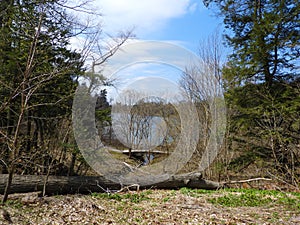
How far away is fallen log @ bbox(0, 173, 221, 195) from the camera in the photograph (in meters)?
4.08

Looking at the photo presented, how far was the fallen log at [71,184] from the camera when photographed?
13.4 feet

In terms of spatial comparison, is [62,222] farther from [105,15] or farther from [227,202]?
[105,15]

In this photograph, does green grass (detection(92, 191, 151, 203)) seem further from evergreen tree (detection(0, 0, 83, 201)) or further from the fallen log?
evergreen tree (detection(0, 0, 83, 201))

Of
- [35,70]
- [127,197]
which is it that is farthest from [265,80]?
[35,70]

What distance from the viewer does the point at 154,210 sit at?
3.68 metres

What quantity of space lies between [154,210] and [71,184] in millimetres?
1604

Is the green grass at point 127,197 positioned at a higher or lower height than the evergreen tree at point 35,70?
lower

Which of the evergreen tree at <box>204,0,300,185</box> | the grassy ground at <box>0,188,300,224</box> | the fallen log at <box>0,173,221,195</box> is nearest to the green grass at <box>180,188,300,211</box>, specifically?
the grassy ground at <box>0,188,300,224</box>

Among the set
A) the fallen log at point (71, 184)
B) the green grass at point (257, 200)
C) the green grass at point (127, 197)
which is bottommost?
the green grass at point (127, 197)

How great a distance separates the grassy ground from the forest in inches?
22.6

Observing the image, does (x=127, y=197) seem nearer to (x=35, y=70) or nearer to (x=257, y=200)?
(x=257, y=200)

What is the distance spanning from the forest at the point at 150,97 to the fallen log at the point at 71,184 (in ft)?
0.51

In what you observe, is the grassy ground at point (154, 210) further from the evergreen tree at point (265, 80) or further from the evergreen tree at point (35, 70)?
the evergreen tree at point (265, 80)

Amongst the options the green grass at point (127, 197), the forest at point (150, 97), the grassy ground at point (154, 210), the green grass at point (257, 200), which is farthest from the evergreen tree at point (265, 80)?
the green grass at point (127, 197)
